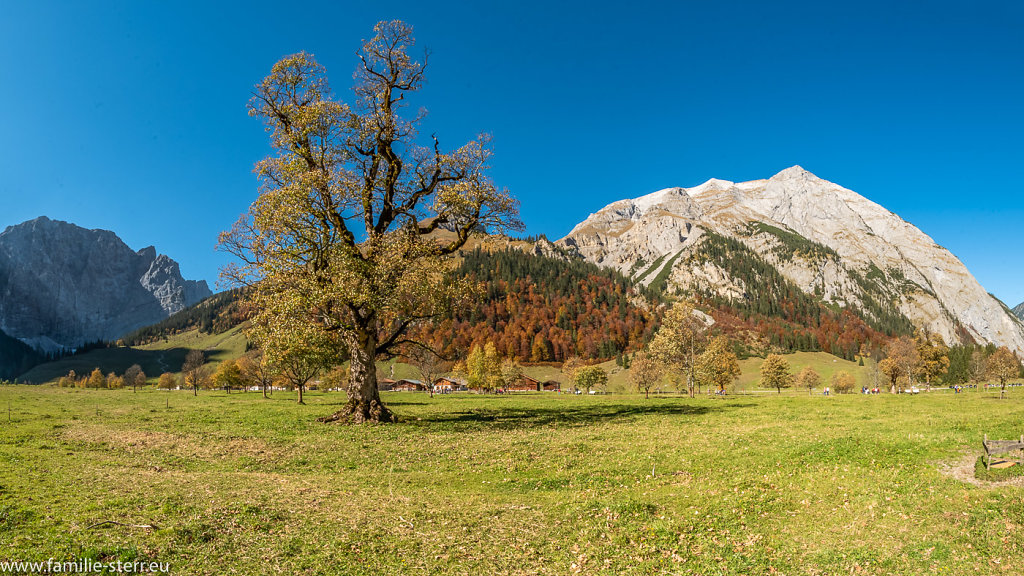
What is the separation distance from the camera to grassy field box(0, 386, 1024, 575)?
9.11 meters

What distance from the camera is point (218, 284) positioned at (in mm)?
28469

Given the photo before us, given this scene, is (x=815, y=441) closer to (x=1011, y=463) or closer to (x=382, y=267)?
(x=1011, y=463)

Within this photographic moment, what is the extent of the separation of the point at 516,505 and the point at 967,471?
14.0 metres

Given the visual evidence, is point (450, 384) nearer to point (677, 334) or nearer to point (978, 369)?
point (677, 334)

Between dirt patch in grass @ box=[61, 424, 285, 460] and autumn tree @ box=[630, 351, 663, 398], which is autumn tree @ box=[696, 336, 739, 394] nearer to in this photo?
autumn tree @ box=[630, 351, 663, 398]

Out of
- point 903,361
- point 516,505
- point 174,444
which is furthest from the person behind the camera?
point 903,361

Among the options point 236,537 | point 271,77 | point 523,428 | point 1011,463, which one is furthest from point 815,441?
point 271,77

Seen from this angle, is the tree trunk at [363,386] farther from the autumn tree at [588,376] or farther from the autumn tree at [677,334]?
the autumn tree at [588,376]

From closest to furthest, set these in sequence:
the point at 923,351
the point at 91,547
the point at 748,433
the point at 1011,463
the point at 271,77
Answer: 1. the point at 91,547
2. the point at 1011,463
3. the point at 748,433
4. the point at 271,77
5. the point at 923,351

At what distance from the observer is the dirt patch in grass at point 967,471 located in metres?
13.3

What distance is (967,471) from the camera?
587 inches

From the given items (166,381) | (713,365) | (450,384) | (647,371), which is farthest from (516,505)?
(166,381)

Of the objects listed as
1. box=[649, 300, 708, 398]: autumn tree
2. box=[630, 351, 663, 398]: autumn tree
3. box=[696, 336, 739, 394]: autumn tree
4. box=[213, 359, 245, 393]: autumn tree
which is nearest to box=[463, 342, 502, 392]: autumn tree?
box=[630, 351, 663, 398]: autumn tree

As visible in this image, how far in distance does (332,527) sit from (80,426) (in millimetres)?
29112
